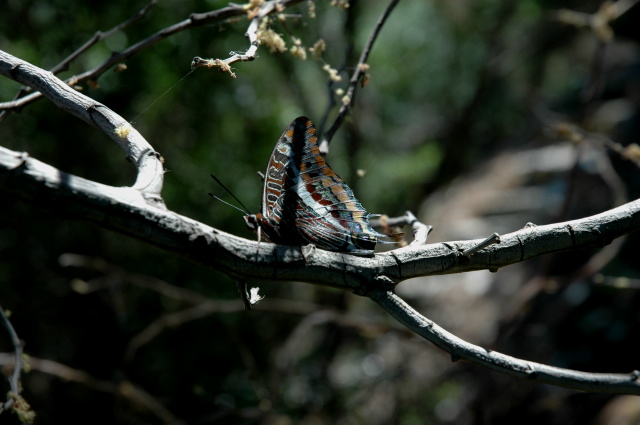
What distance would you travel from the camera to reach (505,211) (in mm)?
5281

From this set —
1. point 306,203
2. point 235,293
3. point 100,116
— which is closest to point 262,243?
point 306,203

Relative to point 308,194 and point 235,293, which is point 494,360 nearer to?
point 308,194

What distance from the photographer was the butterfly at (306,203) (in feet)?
4.66

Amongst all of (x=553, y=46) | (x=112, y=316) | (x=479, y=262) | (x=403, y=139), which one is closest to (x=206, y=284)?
(x=112, y=316)

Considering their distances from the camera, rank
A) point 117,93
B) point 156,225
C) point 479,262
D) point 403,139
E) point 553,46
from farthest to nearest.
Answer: point 403,139
point 553,46
point 117,93
point 479,262
point 156,225

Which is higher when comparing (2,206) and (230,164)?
(230,164)

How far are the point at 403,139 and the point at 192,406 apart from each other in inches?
194

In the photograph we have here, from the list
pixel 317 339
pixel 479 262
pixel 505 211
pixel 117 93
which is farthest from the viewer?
pixel 505 211

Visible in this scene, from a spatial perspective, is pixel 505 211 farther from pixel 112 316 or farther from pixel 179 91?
pixel 112 316

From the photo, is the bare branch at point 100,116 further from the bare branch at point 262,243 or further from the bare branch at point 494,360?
the bare branch at point 494,360

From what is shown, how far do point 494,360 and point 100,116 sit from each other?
1.03 metres

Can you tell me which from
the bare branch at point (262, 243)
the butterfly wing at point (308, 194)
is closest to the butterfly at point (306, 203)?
the butterfly wing at point (308, 194)

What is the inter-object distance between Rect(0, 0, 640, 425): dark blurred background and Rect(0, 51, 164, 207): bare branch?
1.50 m

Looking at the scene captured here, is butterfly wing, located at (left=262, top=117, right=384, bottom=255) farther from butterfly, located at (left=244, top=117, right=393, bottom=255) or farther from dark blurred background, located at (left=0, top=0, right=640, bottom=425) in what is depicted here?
dark blurred background, located at (left=0, top=0, right=640, bottom=425)
